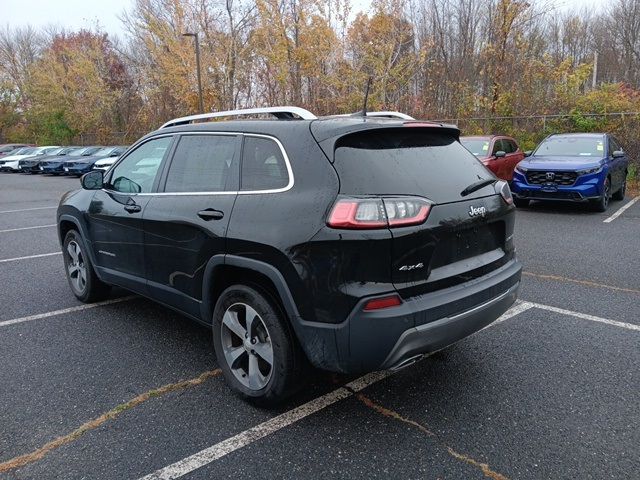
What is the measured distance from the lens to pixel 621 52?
113ft

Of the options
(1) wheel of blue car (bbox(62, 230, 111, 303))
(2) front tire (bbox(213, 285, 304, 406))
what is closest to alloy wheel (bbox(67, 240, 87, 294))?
(1) wheel of blue car (bbox(62, 230, 111, 303))

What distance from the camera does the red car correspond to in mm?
12055

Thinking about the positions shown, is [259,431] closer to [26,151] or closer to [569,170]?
[569,170]

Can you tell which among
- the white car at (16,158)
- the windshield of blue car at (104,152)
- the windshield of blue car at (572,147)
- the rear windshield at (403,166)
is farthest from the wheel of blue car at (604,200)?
the white car at (16,158)

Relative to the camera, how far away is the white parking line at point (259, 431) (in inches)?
102

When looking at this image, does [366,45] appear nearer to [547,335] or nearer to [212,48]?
[212,48]

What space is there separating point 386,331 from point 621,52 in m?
40.1

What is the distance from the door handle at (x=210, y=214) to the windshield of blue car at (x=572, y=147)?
32.8ft

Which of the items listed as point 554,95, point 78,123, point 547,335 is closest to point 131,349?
point 547,335

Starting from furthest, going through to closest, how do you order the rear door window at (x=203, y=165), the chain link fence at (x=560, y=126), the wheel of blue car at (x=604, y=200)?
the chain link fence at (x=560, y=126) → the wheel of blue car at (x=604, y=200) → the rear door window at (x=203, y=165)

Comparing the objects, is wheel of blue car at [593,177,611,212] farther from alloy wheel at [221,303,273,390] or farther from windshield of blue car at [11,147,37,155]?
windshield of blue car at [11,147,37,155]

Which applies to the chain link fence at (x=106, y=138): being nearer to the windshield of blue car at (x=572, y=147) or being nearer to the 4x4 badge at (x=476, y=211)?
the windshield of blue car at (x=572, y=147)

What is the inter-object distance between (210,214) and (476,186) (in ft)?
5.61

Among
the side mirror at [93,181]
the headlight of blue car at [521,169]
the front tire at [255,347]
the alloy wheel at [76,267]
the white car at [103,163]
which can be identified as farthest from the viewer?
the white car at [103,163]
